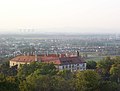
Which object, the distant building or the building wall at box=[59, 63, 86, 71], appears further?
the building wall at box=[59, 63, 86, 71]

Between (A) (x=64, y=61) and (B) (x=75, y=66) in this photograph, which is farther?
(B) (x=75, y=66)

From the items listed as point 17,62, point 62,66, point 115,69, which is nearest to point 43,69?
point 115,69

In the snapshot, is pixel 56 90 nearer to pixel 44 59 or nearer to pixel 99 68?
pixel 99 68

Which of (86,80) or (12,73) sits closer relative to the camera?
(86,80)

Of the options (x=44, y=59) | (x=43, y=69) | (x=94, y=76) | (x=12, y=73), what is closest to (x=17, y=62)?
(x=44, y=59)

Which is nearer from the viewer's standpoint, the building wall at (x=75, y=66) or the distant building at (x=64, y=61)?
the distant building at (x=64, y=61)

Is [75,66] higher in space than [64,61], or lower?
lower

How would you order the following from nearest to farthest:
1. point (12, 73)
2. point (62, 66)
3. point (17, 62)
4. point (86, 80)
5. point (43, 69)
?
point (86, 80), point (43, 69), point (12, 73), point (62, 66), point (17, 62)

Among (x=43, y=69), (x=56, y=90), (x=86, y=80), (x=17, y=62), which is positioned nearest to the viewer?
(x=56, y=90)

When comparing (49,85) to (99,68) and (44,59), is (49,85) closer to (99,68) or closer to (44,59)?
(99,68)
